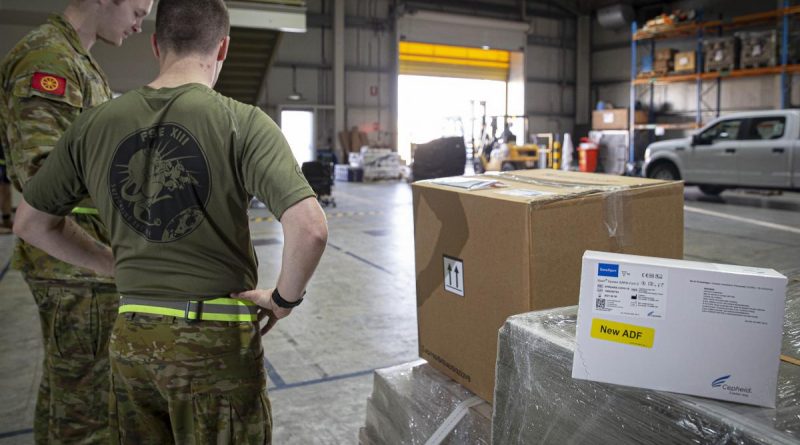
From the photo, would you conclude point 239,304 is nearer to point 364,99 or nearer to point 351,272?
point 351,272

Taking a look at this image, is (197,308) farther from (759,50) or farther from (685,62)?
(685,62)

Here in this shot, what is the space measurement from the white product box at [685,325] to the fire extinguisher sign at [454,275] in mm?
738

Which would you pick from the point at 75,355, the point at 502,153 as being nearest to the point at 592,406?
the point at 75,355

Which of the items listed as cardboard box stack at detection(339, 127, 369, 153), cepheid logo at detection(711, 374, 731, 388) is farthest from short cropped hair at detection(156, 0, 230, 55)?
cardboard box stack at detection(339, 127, 369, 153)

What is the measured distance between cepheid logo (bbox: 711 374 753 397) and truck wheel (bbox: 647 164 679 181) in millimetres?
12281

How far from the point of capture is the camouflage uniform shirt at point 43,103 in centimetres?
188

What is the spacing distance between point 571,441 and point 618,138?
1947 cm

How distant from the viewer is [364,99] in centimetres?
2045

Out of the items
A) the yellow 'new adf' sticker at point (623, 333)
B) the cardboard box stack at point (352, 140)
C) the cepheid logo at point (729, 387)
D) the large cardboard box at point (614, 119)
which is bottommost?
the cepheid logo at point (729, 387)

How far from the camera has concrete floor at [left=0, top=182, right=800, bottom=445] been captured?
2.97 meters

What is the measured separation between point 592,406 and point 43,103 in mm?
1750

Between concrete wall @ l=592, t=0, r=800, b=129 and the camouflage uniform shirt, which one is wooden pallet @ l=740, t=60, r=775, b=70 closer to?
concrete wall @ l=592, t=0, r=800, b=129

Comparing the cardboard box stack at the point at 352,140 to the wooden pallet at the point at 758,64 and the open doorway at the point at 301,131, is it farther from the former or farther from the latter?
the wooden pallet at the point at 758,64

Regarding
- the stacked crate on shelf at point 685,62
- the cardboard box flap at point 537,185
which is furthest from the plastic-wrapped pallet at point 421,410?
the stacked crate on shelf at point 685,62
